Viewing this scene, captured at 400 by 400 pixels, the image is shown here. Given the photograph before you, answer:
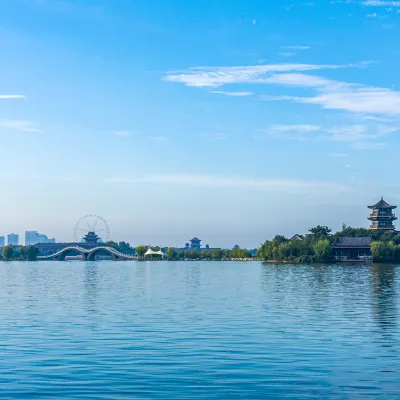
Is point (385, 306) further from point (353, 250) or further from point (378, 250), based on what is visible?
point (353, 250)

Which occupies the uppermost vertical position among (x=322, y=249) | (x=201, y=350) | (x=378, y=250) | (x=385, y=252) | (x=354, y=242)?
(x=354, y=242)

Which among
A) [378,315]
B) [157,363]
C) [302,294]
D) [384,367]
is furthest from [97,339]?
[302,294]

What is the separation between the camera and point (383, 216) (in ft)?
501

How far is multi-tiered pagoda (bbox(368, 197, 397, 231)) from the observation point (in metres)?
152

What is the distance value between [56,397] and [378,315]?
19.3 metres

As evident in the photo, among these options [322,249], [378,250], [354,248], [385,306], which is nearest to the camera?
[385,306]

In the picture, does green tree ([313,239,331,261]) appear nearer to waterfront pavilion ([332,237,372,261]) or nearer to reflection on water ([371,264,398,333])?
waterfront pavilion ([332,237,372,261])

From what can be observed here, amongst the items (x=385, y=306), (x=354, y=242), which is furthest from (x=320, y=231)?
(x=385, y=306)

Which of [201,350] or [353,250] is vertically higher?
[353,250]

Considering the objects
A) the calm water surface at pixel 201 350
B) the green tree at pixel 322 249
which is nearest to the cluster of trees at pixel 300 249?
the green tree at pixel 322 249

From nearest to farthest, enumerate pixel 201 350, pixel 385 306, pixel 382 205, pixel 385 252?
pixel 201 350, pixel 385 306, pixel 385 252, pixel 382 205

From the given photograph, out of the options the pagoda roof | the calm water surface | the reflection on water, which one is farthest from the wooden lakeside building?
the calm water surface

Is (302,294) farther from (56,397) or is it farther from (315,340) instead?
(56,397)

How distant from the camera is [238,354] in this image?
20.8 metres
